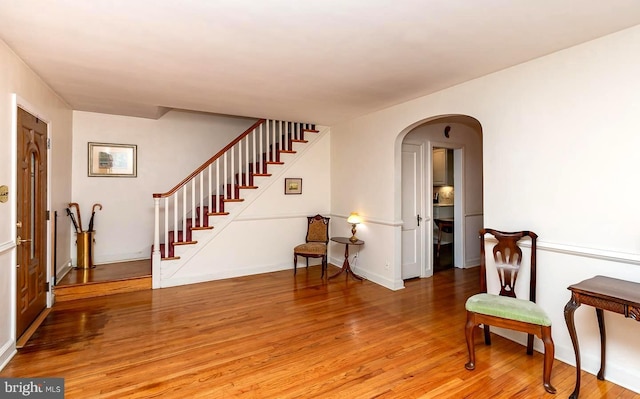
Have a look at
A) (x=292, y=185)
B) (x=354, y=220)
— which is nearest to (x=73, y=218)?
(x=292, y=185)

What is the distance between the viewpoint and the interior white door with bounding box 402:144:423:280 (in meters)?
4.83

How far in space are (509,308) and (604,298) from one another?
1.83ft

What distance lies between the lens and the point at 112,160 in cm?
509

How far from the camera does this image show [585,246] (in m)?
2.45

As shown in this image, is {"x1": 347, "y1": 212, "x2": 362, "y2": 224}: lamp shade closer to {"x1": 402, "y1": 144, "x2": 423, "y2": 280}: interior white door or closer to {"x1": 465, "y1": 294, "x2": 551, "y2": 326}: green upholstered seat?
{"x1": 402, "y1": 144, "x2": 423, "y2": 280}: interior white door

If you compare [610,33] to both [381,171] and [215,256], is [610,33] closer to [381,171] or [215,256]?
[381,171]

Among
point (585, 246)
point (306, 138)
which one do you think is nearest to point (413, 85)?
point (585, 246)

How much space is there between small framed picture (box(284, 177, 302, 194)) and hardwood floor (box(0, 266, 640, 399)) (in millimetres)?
1954

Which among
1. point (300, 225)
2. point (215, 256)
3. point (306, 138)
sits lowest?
point (215, 256)

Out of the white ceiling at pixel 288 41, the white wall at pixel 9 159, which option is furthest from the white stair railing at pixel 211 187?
the white wall at pixel 9 159

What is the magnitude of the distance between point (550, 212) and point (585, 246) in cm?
35

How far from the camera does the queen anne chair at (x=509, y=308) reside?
7.22ft

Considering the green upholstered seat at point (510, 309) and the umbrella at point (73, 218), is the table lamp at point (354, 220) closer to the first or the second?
the green upholstered seat at point (510, 309)

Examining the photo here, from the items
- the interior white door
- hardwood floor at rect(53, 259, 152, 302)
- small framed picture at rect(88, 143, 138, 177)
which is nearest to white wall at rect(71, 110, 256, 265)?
small framed picture at rect(88, 143, 138, 177)
